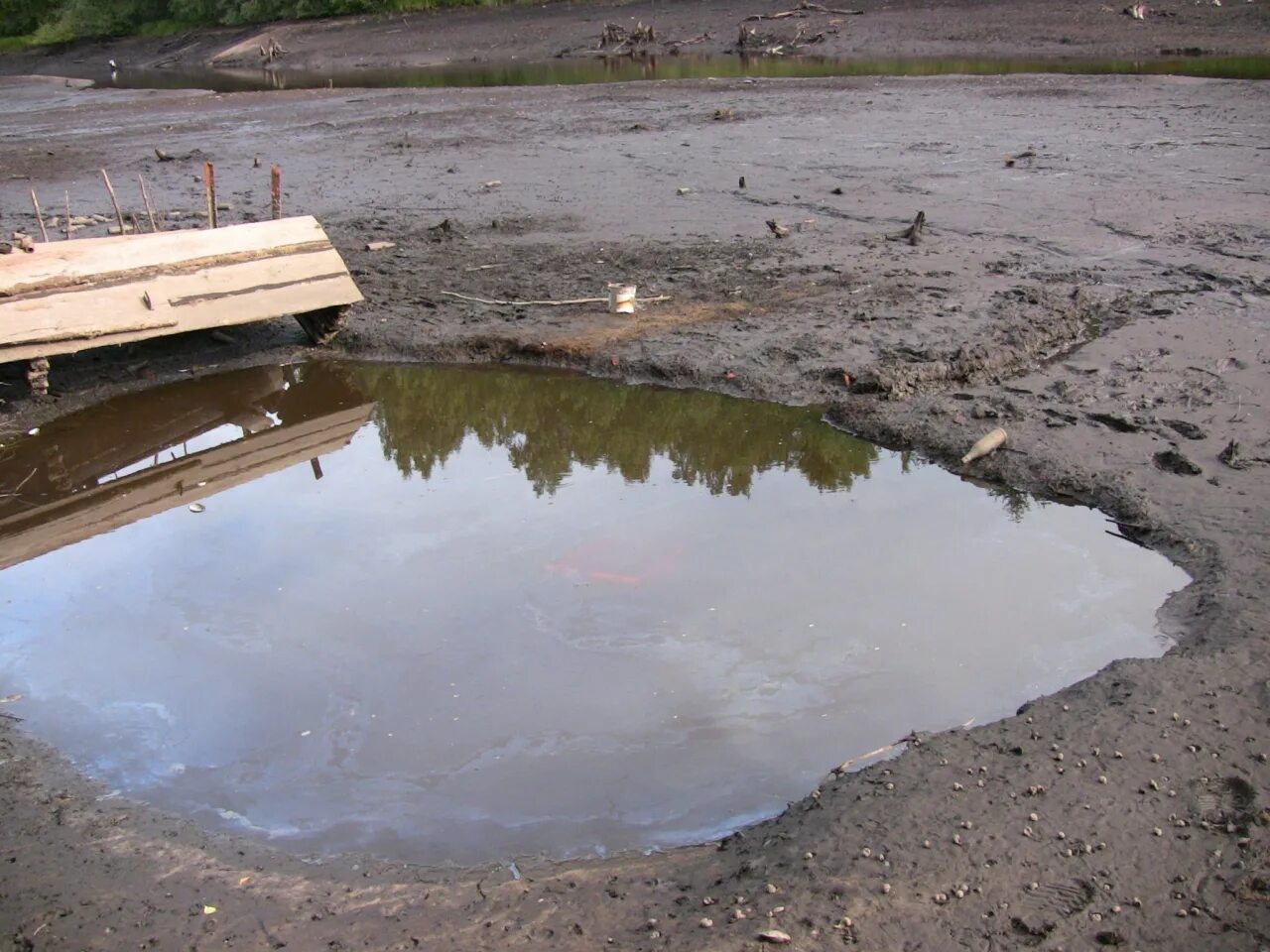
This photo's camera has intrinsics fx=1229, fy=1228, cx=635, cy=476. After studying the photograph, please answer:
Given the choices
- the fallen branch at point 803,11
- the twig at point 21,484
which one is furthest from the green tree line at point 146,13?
the twig at point 21,484

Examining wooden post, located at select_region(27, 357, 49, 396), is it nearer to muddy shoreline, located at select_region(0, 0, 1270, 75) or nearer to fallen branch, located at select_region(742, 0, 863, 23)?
muddy shoreline, located at select_region(0, 0, 1270, 75)

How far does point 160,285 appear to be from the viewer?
27.2 ft

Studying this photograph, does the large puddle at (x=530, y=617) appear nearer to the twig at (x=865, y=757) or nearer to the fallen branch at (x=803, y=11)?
the twig at (x=865, y=757)

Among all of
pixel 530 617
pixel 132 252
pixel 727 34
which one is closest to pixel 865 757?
pixel 530 617

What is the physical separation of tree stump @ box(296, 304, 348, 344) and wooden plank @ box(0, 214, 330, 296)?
55 cm

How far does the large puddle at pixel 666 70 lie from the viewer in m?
22.6

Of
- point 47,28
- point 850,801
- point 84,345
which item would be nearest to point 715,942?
point 850,801

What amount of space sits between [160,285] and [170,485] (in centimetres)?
164

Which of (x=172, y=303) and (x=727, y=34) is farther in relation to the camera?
(x=727, y=34)

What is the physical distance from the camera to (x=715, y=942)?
3.50 meters

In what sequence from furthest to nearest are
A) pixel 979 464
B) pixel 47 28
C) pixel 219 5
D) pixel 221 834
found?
pixel 47 28 < pixel 219 5 < pixel 979 464 < pixel 221 834

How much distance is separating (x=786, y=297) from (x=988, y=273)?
5.55 feet

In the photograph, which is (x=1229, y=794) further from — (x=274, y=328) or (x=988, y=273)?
(x=274, y=328)

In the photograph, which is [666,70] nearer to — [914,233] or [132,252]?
[914,233]
